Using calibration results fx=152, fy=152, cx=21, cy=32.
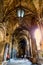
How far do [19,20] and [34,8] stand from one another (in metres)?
3.24

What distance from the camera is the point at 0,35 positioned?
1409 centimetres

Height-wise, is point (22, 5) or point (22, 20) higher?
point (22, 5)

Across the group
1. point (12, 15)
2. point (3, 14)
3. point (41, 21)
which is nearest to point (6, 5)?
point (3, 14)

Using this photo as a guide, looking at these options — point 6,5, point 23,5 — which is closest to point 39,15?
point 23,5

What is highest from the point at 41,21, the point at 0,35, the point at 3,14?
the point at 3,14

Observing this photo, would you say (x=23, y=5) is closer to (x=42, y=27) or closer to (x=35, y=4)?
(x=35, y=4)

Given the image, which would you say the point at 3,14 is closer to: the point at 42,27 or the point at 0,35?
the point at 0,35

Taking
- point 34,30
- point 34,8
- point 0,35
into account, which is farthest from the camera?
point 34,30

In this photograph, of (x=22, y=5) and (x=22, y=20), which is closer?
(x=22, y=5)

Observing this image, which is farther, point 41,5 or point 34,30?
point 34,30

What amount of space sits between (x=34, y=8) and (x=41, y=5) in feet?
2.65

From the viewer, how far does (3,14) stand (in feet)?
43.9

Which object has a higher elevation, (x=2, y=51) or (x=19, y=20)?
(x=19, y=20)

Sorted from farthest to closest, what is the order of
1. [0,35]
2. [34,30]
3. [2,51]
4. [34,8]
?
1. [34,30]
2. [0,35]
3. [34,8]
4. [2,51]
